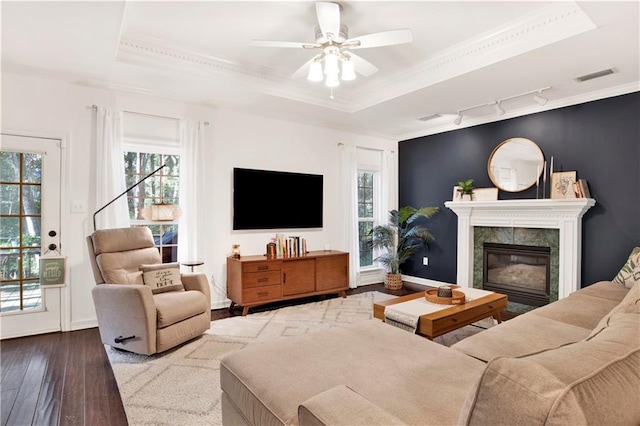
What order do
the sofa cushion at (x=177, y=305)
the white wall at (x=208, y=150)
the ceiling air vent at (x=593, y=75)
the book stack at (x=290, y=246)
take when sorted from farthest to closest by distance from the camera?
the book stack at (x=290, y=246) → the white wall at (x=208, y=150) → the ceiling air vent at (x=593, y=75) → the sofa cushion at (x=177, y=305)

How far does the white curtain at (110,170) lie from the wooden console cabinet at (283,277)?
1.33 metres

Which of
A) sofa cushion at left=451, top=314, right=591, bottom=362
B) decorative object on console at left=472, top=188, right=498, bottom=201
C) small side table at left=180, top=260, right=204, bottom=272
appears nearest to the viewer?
sofa cushion at left=451, top=314, right=591, bottom=362

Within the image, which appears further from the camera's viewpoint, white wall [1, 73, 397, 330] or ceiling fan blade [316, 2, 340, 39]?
white wall [1, 73, 397, 330]

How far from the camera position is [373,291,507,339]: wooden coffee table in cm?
259

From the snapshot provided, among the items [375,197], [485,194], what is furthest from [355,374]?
[375,197]

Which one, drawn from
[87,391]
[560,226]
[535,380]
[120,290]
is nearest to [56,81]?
[120,290]

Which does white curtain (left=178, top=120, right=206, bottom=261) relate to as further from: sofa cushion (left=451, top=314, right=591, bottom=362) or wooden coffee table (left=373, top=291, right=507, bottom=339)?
sofa cushion (left=451, top=314, right=591, bottom=362)

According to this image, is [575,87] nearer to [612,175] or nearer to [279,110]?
[612,175]

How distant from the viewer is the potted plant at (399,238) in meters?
5.55

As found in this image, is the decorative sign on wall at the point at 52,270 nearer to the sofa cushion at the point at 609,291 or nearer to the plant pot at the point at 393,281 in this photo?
the plant pot at the point at 393,281

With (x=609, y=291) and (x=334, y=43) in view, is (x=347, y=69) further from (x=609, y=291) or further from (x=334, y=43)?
(x=609, y=291)

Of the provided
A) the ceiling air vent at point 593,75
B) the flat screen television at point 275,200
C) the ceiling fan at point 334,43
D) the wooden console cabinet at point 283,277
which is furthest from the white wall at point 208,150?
the ceiling air vent at point 593,75

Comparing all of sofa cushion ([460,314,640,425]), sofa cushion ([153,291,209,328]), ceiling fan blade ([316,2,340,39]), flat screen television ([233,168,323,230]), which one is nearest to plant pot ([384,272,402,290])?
flat screen television ([233,168,323,230])

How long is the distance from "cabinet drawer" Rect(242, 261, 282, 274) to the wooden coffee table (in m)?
1.63
